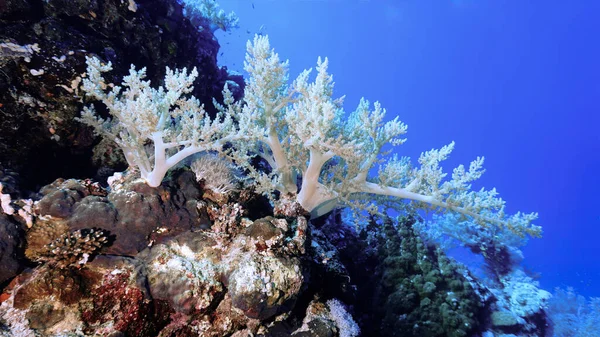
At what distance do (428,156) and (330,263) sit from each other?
8.25ft

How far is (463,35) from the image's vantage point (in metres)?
130

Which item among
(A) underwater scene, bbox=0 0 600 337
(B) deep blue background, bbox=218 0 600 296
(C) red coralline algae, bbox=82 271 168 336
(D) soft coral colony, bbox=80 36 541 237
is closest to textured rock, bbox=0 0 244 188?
(A) underwater scene, bbox=0 0 600 337

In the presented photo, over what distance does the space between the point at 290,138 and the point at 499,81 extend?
168m

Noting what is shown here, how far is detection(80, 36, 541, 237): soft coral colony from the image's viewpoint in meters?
3.71

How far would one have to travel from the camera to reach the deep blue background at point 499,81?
102562mm

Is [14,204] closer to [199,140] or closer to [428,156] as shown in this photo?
[199,140]

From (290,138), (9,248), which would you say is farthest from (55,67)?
(290,138)

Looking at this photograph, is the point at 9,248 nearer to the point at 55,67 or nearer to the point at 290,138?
the point at 55,67

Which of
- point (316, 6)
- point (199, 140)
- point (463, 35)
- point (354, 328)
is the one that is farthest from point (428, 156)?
point (316, 6)

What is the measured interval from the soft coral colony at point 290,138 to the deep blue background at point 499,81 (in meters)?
77.6

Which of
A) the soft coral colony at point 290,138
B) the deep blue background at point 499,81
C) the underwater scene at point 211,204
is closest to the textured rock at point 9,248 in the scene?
the underwater scene at point 211,204

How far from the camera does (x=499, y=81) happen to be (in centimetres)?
13788

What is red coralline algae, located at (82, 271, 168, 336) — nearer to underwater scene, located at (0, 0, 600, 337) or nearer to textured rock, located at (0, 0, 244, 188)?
underwater scene, located at (0, 0, 600, 337)

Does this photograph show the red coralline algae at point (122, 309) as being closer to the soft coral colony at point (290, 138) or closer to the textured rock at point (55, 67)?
the soft coral colony at point (290, 138)
